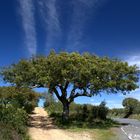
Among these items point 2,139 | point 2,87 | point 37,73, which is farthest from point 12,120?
point 2,87

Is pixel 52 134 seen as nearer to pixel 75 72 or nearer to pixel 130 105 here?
pixel 75 72

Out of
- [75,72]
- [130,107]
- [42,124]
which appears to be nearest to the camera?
[75,72]

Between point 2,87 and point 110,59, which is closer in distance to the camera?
point 110,59

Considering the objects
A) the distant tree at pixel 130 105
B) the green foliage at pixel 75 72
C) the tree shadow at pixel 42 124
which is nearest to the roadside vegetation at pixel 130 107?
the distant tree at pixel 130 105

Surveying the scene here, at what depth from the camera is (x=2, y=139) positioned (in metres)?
16.7

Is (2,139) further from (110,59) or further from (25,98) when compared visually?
(25,98)

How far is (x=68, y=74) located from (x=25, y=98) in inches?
406

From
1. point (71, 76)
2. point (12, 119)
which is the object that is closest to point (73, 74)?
point (71, 76)

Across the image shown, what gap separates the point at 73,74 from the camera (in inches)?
1399

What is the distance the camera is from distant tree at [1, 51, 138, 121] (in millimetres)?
35125

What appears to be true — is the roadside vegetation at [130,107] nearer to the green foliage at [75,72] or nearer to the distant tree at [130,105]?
the distant tree at [130,105]

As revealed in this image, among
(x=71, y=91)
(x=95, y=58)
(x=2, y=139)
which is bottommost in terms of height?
(x=2, y=139)

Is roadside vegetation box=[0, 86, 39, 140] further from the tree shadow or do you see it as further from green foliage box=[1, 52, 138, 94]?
the tree shadow

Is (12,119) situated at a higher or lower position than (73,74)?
lower
